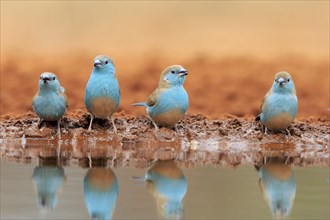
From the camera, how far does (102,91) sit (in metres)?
11.1

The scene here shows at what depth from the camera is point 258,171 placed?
29.5 ft

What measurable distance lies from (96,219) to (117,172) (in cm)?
243

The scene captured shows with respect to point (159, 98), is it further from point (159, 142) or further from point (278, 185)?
point (278, 185)

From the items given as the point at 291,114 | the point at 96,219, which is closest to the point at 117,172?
the point at 96,219

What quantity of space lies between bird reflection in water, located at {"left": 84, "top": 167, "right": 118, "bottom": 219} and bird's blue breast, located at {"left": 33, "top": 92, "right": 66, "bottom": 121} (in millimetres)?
2365

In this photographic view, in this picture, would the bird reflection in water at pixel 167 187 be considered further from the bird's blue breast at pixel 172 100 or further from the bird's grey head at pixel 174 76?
the bird's grey head at pixel 174 76

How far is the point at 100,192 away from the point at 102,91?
147 inches

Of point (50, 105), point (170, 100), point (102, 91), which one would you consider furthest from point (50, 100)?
point (170, 100)

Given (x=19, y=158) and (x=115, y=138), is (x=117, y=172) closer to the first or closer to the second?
(x=19, y=158)

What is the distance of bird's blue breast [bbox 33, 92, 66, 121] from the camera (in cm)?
1109

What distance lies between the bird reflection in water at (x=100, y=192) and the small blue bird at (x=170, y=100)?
2340mm

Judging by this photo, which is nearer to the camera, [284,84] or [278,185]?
[278,185]

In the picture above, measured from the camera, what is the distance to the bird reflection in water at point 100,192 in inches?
260

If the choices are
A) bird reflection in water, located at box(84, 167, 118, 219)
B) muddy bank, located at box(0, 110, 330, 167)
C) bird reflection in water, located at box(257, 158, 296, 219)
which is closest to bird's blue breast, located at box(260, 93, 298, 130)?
muddy bank, located at box(0, 110, 330, 167)
